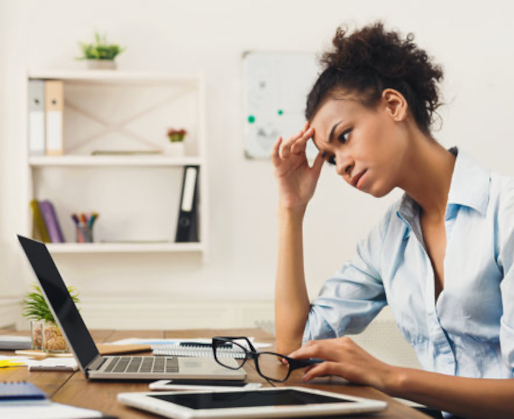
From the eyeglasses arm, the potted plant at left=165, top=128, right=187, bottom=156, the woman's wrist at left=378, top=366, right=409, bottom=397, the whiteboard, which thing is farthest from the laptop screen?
the whiteboard

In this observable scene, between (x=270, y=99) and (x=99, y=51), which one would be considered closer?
(x=99, y=51)

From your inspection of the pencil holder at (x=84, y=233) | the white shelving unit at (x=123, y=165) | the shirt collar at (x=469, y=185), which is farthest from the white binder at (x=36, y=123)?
the shirt collar at (x=469, y=185)

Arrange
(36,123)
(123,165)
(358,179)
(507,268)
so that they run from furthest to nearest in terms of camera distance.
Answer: (123,165), (36,123), (358,179), (507,268)

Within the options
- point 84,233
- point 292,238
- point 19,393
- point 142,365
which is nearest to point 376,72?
point 292,238

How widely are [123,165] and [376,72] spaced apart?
66.3 inches

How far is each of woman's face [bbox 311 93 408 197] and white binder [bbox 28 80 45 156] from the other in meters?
1.69

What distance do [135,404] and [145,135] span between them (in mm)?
2332

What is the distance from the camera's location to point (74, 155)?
2.89 metres

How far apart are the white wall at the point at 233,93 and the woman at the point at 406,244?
139 centimetres

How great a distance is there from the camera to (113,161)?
9.14 ft

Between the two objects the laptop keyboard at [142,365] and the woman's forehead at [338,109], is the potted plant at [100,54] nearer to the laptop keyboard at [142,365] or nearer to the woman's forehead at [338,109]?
the woman's forehead at [338,109]

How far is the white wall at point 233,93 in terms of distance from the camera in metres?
2.95

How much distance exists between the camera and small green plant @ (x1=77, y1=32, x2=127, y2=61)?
283 centimetres

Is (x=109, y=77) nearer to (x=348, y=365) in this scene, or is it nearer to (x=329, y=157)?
(x=329, y=157)
